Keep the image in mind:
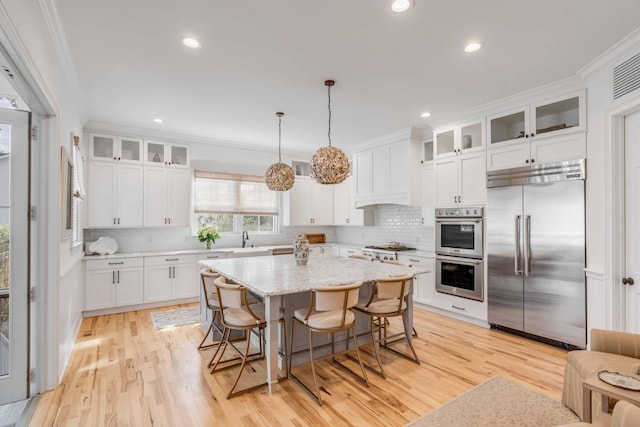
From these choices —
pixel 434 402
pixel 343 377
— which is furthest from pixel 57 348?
pixel 434 402

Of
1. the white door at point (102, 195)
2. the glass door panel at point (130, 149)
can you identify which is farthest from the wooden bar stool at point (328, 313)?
the glass door panel at point (130, 149)

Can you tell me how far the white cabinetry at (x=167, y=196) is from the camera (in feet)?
16.8

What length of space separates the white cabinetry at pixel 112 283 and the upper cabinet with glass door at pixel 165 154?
162 cm

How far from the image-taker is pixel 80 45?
101 inches

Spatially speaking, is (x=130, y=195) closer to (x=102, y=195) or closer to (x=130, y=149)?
(x=102, y=195)

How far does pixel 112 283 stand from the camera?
15.2ft

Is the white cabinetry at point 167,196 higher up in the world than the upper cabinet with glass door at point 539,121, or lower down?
lower down

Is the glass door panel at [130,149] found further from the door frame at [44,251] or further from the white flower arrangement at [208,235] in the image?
the door frame at [44,251]

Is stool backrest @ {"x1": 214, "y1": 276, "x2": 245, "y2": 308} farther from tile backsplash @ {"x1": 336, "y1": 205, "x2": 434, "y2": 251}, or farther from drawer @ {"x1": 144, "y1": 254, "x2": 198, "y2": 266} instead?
tile backsplash @ {"x1": 336, "y1": 205, "x2": 434, "y2": 251}

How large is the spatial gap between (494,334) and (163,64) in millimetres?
4639

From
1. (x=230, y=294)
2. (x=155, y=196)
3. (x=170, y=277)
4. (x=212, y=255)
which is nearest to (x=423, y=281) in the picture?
(x=230, y=294)

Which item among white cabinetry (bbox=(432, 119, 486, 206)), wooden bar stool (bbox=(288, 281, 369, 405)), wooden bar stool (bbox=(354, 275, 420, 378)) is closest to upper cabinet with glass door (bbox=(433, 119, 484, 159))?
white cabinetry (bbox=(432, 119, 486, 206))

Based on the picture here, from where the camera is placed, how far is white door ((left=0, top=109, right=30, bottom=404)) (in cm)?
235

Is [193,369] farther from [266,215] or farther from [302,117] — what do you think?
[266,215]
